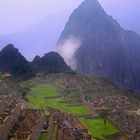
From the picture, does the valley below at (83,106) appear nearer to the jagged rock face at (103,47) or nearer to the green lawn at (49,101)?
the green lawn at (49,101)

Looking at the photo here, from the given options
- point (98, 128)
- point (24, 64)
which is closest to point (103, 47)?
point (24, 64)

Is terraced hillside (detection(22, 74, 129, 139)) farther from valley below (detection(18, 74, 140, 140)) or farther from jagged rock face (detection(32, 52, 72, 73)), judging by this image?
jagged rock face (detection(32, 52, 72, 73))

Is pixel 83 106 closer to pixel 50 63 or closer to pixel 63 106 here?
pixel 63 106

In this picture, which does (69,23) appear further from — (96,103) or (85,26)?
(96,103)

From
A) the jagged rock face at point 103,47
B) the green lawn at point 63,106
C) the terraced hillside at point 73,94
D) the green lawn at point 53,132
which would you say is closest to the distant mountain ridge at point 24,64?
the terraced hillside at point 73,94

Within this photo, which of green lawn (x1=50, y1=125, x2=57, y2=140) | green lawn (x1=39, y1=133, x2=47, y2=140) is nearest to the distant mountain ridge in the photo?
green lawn (x1=50, y1=125, x2=57, y2=140)

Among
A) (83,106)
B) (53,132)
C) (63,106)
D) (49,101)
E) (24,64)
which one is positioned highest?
(24,64)

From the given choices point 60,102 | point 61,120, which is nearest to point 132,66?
point 60,102
